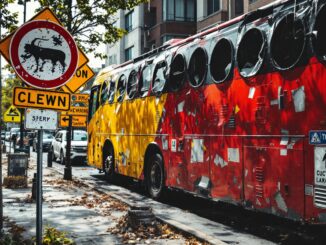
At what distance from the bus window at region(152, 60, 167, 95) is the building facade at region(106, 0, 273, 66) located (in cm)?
2104

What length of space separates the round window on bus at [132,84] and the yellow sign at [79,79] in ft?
3.30

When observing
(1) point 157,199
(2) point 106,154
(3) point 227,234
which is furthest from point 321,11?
(2) point 106,154

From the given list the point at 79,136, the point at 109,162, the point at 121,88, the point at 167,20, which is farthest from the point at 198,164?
the point at 167,20

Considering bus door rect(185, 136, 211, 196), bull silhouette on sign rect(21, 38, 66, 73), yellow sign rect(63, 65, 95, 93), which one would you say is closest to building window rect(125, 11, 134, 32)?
yellow sign rect(63, 65, 95, 93)

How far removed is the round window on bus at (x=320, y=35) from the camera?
18.9 ft

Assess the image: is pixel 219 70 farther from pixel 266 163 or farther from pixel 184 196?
pixel 184 196

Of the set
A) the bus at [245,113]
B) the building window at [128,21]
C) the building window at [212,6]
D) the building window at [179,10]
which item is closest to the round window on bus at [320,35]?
the bus at [245,113]

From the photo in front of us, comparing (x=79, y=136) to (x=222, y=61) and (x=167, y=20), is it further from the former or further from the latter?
(x=222, y=61)

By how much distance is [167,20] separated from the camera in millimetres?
38000

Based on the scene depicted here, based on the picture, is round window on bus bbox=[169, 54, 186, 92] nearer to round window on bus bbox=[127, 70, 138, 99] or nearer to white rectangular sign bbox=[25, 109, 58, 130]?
round window on bus bbox=[127, 70, 138, 99]

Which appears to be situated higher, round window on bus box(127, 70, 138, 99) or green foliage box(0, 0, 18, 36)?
green foliage box(0, 0, 18, 36)

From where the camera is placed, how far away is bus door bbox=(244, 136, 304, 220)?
601cm

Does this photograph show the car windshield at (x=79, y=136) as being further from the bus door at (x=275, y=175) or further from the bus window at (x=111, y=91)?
the bus door at (x=275, y=175)

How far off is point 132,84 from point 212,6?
2296 cm
